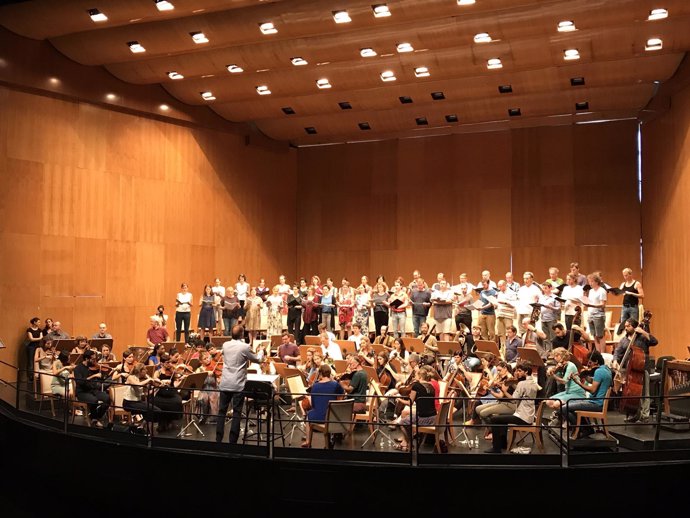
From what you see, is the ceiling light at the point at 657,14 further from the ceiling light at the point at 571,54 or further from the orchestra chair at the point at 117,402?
the orchestra chair at the point at 117,402

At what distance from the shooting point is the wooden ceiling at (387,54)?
14.2 m

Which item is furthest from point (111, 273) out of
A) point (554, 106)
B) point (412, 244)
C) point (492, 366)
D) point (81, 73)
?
point (554, 106)

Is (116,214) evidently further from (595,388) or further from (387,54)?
(595,388)

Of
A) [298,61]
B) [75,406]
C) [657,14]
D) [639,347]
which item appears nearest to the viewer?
[639,347]

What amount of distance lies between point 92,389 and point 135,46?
8.65 metres

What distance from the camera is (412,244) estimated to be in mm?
23266

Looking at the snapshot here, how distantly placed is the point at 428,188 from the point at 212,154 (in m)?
6.69

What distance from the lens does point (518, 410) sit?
902 centimetres

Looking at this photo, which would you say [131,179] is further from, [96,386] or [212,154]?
[96,386]

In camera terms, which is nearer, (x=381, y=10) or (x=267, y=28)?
(x=381, y=10)

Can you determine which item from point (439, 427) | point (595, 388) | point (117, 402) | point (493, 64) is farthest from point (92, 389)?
point (493, 64)

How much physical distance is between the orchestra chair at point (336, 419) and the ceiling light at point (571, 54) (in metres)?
10.2

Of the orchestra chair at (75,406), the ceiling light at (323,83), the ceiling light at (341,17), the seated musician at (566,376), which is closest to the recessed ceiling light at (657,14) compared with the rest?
the ceiling light at (341,17)

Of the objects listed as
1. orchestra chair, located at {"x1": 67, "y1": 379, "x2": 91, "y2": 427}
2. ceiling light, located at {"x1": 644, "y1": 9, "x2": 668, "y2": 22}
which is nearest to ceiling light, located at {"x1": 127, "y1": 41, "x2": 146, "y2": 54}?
orchestra chair, located at {"x1": 67, "y1": 379, "x2": 91, "y2": 427}
